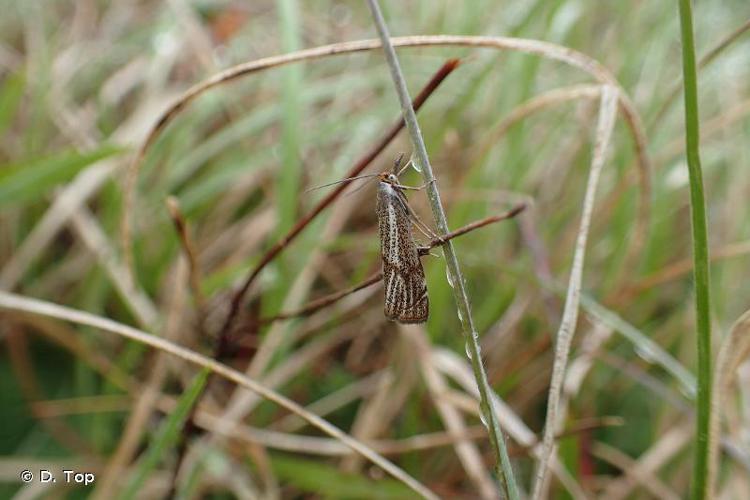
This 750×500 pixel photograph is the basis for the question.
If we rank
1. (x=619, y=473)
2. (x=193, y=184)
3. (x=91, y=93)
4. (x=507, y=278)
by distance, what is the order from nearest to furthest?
(x=619, y=473)
(x=507, y=278)
(x=193, y=184)
(x=91, y=93)

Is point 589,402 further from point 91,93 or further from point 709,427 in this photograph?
point 91,93

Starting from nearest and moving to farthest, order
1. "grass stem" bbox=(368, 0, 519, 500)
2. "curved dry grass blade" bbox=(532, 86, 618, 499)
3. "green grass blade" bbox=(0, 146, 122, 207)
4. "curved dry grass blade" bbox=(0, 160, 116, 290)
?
"grass stem" bbox=(368, 0, 519, 500), "curved dry grass blade" bbox=(532, 86, 618, 499), "green grass blade" bbox=(0, 146, 122, 207), "curved dry grass blade" bbox=(0, 160, 116, 290)

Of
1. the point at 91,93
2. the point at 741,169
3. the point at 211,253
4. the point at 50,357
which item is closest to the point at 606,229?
the point at 741,169

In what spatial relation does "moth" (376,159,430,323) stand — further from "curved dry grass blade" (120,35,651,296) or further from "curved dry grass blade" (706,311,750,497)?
"curved dry grass blade" (706,311,750,497)

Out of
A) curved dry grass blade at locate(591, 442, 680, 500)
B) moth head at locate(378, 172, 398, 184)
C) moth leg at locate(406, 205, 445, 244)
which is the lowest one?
curved dry grass blade at locate(591, 442, 680, 500)

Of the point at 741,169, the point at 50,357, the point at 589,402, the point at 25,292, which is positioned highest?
the point at 741,169

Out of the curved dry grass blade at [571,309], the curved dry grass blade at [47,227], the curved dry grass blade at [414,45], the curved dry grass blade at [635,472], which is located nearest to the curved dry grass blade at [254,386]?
the curved dry grass blade at [571,309]

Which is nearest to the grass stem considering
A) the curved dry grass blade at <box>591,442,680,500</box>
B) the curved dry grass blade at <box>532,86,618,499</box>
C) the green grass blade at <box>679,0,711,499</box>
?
the curved dry grass blade at <box>532,86,618,499</box>

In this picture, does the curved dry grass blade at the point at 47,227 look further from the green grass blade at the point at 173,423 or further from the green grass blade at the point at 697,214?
the green grass blade at the point at 697,214
